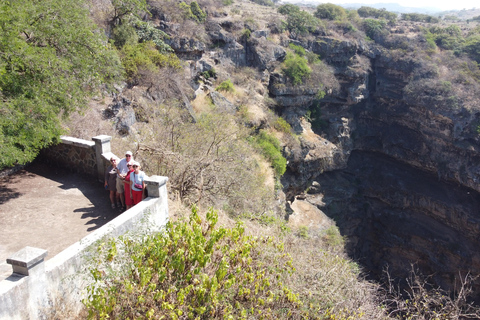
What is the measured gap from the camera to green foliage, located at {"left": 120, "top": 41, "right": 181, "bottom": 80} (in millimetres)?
15121

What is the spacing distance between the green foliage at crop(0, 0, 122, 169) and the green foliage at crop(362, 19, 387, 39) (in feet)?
96.8

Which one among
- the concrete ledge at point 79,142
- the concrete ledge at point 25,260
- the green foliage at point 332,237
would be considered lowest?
the green foliage at point 332,237

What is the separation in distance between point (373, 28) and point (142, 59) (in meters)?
25.1

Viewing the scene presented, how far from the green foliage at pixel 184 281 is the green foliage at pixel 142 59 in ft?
36.6

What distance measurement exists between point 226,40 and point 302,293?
1990 centimetres

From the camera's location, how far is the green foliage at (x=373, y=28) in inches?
1282

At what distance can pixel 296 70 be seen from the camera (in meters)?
24.5

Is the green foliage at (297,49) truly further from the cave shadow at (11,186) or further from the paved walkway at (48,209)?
the cave shadow at (11,186)

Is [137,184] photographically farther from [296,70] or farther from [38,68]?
[296,70]

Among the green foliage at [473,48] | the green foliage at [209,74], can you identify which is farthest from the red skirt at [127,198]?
the green foliage at [473,48]

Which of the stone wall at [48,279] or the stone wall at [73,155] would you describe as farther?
the stone wall at [73,155]

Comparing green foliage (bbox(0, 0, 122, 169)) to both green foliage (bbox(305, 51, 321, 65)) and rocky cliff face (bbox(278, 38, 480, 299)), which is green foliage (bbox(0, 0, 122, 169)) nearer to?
rocky cliff face (bbox(278, 38, 480, 299))

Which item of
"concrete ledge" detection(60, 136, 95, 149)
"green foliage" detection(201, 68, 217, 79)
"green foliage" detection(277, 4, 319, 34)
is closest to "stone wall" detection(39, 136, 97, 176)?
"concrete ledge" detection(60, 136, 95, 149)

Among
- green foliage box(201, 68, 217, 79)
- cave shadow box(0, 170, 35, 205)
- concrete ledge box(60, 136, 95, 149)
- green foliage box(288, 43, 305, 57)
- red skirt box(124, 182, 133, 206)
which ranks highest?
green foliage box(288, 43, 305, 57)
